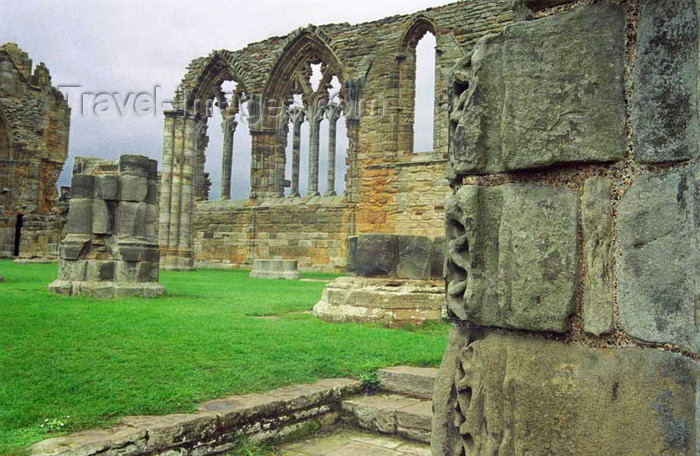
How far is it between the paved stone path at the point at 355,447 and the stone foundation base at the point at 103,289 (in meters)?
6.60

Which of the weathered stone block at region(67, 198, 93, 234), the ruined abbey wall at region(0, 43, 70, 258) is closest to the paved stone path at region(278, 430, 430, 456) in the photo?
the weathered stone block at region(67, 198, 93, 234)

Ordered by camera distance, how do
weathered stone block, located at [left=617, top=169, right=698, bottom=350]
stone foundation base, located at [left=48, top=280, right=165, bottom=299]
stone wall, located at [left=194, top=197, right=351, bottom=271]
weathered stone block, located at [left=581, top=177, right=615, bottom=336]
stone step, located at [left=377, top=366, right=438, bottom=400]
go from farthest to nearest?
stone wall, located at [left=194, top=197, right=351, bottom=271] → stone foundation base, located at [left=48, top=280, right=165, bottom=299] → stone step, located at [left=377, top=366, right=438, bottom=400] → weathered stone block, located at [left=581, top=177, right=615, bottom=336] → weathered stone block, located at [left=617, top=169, right=698, bottom=350]

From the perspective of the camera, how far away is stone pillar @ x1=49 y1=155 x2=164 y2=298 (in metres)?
9.60

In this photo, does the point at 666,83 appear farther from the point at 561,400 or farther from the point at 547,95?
the point at 561,400

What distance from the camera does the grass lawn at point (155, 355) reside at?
3.22m

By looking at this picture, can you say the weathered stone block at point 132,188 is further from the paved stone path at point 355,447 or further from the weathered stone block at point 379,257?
the paved stone path at point 355,447

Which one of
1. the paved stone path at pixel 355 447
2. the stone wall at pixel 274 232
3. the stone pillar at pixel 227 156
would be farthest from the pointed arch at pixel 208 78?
the paved stone path at pixel 355 447

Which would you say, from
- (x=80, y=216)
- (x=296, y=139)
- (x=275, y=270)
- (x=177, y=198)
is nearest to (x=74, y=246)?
(x=80, y=216)

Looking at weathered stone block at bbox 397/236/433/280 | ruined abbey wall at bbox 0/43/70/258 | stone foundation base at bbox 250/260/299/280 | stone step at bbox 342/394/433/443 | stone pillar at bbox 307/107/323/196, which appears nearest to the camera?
stone step at bbox 342/394/433/443

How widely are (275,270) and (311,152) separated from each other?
18.8 ft

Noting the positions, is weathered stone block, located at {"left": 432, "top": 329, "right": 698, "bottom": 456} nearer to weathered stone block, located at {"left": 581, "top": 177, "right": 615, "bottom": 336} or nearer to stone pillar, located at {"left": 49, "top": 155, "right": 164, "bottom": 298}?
weathered stone block, located at {"left": 581, "top": 177, "right": 615, "bottom": 336}

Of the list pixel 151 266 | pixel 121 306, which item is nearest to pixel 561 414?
pixel 121 306

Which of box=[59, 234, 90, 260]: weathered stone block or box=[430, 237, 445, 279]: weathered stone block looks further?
box=[59, 234, 90, 260]: weathered stone block

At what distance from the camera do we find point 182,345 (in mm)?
5012
